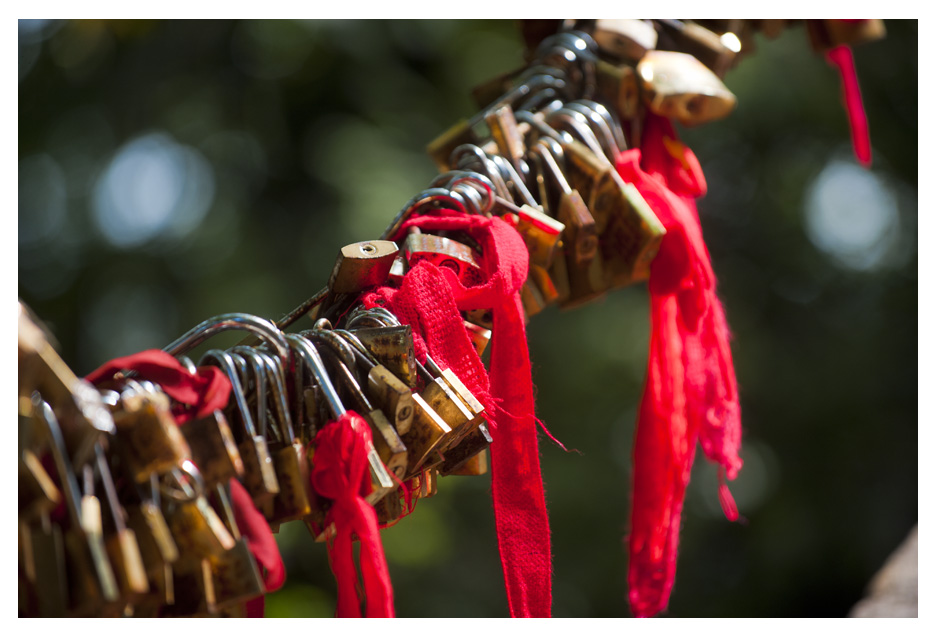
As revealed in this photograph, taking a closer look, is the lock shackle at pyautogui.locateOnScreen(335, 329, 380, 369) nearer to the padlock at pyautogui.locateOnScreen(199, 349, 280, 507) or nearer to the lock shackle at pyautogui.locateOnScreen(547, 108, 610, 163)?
the padlock at pyautogui.locateOnScreen(199, 349, 280, 507)

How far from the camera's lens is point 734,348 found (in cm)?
240

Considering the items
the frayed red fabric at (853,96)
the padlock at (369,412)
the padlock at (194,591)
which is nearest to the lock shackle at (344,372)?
the padlock at (369,412)

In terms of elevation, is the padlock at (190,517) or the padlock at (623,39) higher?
the padlock at (623,39)

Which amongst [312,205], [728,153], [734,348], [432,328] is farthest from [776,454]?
[432,328]

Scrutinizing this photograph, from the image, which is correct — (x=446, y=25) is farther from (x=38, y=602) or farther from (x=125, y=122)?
(x=38, y=602)

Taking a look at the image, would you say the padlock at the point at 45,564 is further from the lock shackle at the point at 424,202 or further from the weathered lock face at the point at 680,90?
the weathered lock face at the point at 680,90

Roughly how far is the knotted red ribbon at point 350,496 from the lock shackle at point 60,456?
0.33 feet

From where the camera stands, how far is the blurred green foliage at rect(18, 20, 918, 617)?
2230 millimetres

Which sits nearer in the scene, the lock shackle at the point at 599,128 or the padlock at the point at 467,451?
the padlock at the point at 467,451

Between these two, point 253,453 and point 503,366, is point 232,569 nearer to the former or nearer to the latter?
point 253,453

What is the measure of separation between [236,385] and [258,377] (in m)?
0.01

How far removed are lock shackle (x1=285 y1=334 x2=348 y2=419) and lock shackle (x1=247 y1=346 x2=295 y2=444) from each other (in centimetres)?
1

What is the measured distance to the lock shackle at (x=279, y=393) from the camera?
39 centimetres

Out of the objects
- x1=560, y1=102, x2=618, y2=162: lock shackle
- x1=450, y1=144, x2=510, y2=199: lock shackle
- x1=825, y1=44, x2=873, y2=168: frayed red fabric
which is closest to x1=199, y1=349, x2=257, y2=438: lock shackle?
x1=450, y1=144, x2=510, y2=199: lock shackle
